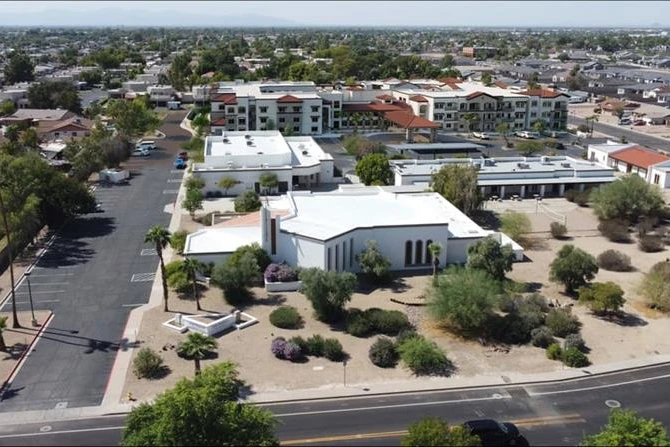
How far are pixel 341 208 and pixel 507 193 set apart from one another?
90.1 ft

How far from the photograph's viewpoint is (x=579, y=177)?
8094 centimetres

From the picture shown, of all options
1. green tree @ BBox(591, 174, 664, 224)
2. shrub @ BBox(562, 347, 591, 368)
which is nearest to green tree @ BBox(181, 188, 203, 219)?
shrub @ BBox(562, 347, 591, 368)

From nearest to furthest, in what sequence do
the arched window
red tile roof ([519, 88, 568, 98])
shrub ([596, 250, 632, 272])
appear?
the arched window < shrub ([596, 250, 632, 272]) < red tile roof ([519, 88, 568, 98])

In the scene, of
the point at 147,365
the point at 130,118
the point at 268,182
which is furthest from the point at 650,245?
the point at 130,118

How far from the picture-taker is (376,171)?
256 feet

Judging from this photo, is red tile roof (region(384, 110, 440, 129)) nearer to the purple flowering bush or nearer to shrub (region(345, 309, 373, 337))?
shrub (region(345, 309, 373, 337))

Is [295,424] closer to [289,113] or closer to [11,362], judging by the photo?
[11,362]

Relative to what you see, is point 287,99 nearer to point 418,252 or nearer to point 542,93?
point 542,93

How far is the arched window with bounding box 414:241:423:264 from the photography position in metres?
55.5

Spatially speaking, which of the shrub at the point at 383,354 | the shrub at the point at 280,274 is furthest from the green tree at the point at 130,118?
the shrub at the point at 383,354

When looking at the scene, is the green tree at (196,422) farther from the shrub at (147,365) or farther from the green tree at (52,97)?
the green tree at (52,97)

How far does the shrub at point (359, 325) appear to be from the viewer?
43.4 m

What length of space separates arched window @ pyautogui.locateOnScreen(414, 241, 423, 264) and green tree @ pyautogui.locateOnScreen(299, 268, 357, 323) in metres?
11.6

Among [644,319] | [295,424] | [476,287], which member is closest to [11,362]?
[295,424]
